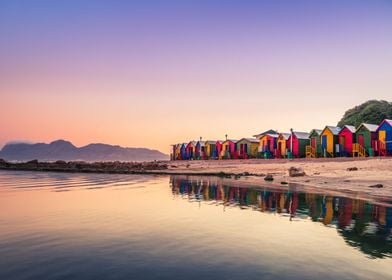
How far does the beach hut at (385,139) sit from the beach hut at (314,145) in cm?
1017

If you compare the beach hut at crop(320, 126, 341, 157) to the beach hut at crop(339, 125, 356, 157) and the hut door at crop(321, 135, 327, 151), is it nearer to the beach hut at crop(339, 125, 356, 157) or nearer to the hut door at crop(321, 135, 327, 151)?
the hut door at crop(321, 135, 327, 151)

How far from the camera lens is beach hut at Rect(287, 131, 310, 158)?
60.8 metres

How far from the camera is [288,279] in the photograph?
745 cm

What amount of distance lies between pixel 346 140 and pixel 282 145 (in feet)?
44.1

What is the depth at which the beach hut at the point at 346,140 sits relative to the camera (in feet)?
174

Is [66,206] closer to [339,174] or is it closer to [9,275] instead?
[9,275]

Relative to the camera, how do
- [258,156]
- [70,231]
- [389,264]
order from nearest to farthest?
[389,264] < [70,231] < [258,156]

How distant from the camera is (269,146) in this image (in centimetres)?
6756

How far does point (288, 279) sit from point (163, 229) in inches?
246

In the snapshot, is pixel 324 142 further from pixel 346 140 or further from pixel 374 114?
pixel 374 114

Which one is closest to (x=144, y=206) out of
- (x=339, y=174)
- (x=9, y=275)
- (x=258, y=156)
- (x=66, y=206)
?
(x=66, y=206)

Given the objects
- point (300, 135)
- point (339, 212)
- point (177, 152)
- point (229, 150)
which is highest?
point (300, 135)

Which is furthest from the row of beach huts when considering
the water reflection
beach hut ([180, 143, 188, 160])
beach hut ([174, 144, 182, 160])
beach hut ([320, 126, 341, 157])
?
the water reflection

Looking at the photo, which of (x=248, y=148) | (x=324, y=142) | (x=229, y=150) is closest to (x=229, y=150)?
(x=229, y=150)
